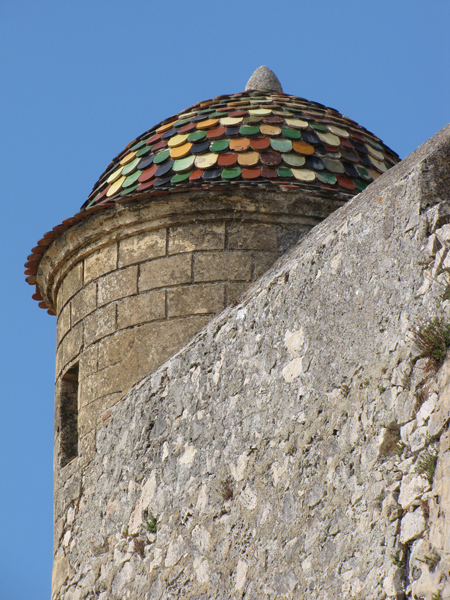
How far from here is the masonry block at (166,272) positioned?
733cm

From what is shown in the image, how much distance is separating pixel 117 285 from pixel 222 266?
0.78m

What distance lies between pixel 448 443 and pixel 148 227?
388cm

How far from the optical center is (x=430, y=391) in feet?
13.8

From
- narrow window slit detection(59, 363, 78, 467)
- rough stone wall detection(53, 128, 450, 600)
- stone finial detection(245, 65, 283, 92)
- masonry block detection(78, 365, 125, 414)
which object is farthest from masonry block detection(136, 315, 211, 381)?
stone finial detection(245, 65, 283, 92)

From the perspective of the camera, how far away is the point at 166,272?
7375 mm

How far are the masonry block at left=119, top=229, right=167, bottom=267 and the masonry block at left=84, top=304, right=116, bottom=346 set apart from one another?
344 millimetres

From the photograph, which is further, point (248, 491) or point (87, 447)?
point (87, 447)

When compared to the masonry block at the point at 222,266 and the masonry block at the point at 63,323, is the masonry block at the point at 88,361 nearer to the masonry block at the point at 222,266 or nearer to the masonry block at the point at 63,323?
the masonry block at the point at 63,323

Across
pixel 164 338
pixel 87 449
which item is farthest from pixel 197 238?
pixel 87 449

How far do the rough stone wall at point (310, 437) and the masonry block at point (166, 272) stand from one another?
3.21 ft

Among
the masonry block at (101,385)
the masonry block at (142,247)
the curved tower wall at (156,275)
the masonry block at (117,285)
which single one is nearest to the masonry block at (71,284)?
the curved tower wall at (156,275)

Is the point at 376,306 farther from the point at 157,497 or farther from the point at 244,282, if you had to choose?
the point at 244,282

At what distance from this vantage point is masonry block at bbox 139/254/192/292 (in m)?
7.33

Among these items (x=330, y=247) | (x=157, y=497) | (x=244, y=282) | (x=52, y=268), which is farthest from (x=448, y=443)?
(x=52, y=268)
